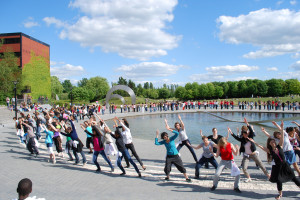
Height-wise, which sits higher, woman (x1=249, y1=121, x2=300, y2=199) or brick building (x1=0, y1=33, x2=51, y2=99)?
brick building (x1=0, y1=33, x2=51, y2=99)

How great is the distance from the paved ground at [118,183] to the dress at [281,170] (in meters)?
0.51

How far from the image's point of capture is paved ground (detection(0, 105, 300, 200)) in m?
5.71

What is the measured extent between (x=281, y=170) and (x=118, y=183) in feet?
13.9

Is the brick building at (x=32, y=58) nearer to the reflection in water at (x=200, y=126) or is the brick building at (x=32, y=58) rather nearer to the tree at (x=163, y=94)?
the reflection in water at (x=200, y=126)

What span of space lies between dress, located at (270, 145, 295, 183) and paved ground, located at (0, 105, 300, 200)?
511mm

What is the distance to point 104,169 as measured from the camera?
26.8ft

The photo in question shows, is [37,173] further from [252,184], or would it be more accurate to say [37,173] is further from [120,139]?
[252,184]

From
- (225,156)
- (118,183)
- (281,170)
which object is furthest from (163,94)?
(281,170)

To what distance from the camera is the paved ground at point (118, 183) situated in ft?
18.7

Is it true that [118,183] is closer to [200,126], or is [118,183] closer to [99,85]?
[200,126]

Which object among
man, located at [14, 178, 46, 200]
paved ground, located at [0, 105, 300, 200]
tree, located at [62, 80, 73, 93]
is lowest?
paved ground, located at [0, 105, 300, 200]

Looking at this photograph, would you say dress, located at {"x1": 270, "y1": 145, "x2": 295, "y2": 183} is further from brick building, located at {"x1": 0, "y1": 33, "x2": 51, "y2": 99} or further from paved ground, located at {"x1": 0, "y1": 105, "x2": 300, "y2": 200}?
brick building, located at {"x1": 0, "y1": 33, "x2": 51, "y2": 99}

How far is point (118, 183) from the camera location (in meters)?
6.67

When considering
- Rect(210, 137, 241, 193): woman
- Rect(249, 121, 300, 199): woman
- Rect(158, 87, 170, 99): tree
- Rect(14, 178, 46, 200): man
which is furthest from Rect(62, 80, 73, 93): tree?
Rect(14, 178, 46, 200): man
